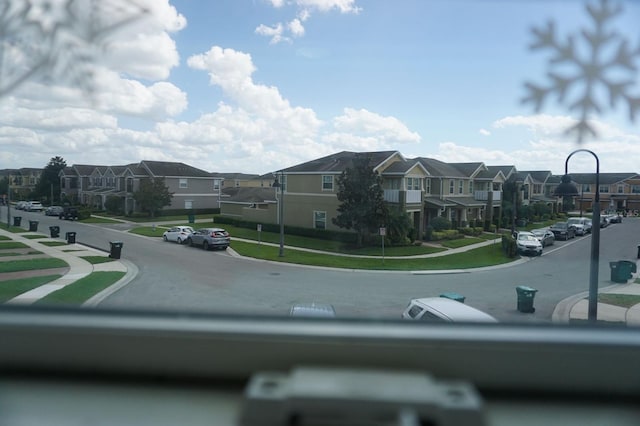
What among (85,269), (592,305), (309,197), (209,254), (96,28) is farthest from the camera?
(309,197)

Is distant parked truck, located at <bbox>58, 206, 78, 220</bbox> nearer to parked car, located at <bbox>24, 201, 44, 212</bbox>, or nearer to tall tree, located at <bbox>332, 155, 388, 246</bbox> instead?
parked car, located at <bbox>24, 201, 44, 212</bbox>

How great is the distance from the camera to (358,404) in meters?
1.07

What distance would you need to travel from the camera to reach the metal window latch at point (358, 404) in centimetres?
106

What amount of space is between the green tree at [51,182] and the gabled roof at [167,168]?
1.43ft

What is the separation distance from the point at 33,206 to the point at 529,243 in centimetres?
337

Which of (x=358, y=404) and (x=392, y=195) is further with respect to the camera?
(x=392, y=195)

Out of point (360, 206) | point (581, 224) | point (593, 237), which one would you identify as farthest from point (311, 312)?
point (360, 206)

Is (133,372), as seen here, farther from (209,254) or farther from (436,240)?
(436,240)

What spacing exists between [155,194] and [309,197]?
202cm

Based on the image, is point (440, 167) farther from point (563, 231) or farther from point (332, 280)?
point (332, 280)

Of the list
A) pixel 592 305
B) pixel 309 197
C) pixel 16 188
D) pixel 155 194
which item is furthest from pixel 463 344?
pixel 309 197

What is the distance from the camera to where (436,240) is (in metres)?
3.88

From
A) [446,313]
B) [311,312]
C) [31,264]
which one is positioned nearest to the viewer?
[311,312]

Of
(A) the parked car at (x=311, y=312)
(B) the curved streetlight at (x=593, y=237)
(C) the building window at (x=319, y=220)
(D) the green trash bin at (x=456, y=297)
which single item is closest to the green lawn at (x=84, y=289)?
(A) the parked car at (x=311, y=312)
